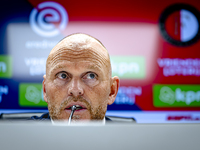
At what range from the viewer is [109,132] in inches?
10.1

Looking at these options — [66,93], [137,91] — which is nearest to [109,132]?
[66,93]

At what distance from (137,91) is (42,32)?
142 centimetres

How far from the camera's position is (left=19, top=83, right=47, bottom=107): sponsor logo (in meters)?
2.56

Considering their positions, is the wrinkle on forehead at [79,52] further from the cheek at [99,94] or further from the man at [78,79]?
the cheek at [99,94]

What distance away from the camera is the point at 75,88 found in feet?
2.99

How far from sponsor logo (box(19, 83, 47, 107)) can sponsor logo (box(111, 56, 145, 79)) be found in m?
0.99

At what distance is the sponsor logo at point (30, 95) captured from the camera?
2.56 meters

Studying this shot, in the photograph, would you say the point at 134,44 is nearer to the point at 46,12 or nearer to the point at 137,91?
the point at 137,91

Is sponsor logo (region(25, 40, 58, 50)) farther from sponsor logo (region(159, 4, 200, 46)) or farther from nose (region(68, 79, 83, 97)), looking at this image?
nose (region(68, 79, 83, 97))

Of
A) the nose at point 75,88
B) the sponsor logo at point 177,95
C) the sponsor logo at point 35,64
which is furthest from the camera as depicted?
the sponsor logo at point 177,95

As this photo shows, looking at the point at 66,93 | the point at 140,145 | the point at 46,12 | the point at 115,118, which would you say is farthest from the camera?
the point at 46,12

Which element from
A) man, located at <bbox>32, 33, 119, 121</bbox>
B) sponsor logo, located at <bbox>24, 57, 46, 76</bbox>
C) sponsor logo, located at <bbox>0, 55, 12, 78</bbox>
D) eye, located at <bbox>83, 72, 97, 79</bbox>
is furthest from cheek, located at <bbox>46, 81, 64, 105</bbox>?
sponsor logo, located at <bbox>0, 55, 12, 78</bbox>

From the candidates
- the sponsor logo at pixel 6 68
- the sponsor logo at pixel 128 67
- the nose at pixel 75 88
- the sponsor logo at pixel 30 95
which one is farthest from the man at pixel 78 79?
the sponsor logo at pixel 6 68

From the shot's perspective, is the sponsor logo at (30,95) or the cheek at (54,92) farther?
the sponsor logo at (30,95)
